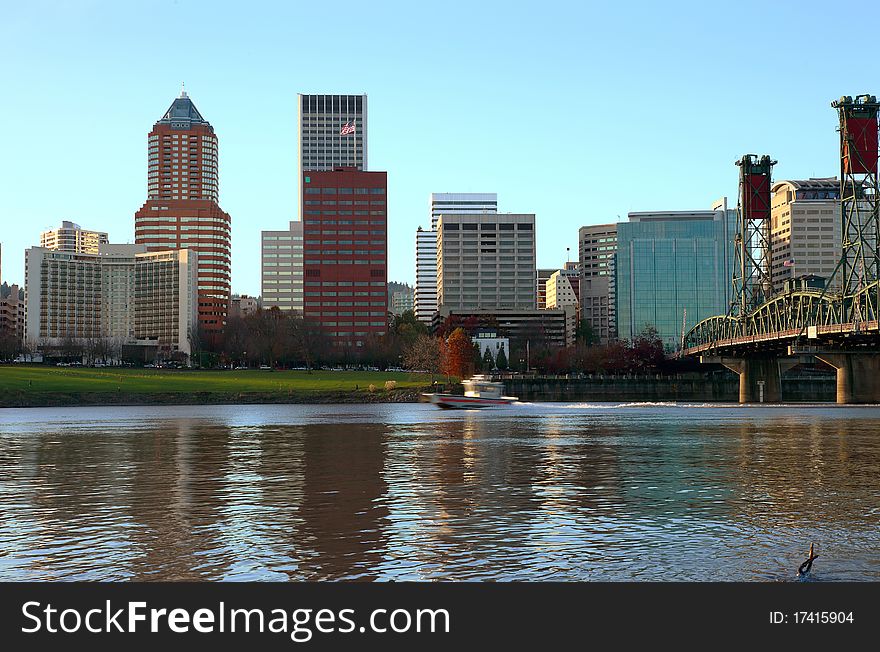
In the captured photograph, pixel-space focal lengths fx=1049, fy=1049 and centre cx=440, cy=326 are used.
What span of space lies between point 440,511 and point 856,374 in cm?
13993

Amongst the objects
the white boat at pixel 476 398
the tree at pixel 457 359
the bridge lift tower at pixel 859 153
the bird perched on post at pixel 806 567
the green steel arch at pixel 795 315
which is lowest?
the white boat at pixel 476 398

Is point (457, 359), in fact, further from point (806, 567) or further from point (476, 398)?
point (806, 567)

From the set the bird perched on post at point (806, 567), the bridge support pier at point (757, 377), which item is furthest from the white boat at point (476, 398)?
the bird perched on post at point (806, 567)

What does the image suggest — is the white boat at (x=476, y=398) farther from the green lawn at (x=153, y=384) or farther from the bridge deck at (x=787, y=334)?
the bridge deck at (x=787, y=334)

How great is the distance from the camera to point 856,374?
154 m

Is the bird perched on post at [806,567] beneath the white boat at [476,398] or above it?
above

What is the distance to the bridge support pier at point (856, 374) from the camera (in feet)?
502

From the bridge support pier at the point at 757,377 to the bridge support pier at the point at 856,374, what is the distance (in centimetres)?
1978

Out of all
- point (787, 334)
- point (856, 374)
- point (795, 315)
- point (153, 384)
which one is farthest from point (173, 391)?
point (856, 374)

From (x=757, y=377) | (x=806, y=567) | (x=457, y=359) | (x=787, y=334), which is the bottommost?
(x=806, y=567)

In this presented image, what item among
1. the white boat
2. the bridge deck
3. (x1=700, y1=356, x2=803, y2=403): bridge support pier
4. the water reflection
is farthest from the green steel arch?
the water reflection
